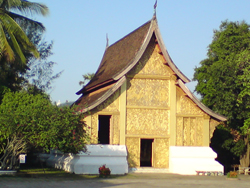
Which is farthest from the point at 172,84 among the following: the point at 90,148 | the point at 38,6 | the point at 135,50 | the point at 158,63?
the point at 38,6

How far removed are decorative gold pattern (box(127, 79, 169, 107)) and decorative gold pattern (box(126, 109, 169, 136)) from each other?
0.42 m

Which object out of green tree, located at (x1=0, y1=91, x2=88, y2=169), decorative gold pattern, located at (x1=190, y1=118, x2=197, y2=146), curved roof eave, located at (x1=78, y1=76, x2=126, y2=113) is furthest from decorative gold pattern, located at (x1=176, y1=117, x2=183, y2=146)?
green tree, located at (x1=0, y1=91, x2=88, y2=169)

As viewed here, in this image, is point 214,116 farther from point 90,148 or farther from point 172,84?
point 90,148

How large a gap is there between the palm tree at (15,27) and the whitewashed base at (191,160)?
889 centimetres

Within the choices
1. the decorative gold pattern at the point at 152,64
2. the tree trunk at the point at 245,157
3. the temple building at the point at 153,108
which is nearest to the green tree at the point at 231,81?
the tree trunk at the point at 245,157

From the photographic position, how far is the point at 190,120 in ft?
73.4

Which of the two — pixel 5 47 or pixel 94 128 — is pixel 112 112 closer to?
pixel 94 128

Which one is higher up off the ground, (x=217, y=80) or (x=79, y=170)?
(x=217, y=80)

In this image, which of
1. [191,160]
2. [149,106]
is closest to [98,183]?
[149,106]

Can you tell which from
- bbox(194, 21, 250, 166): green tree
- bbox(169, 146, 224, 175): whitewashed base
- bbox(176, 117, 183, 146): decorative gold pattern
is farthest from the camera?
bbox(194, 21, 250, 166): green tree

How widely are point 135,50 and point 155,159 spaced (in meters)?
5.91

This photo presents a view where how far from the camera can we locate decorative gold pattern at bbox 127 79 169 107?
71.6 ft

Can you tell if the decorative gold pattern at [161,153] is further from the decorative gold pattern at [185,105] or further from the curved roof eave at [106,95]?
the curved roof eave at [106,95]

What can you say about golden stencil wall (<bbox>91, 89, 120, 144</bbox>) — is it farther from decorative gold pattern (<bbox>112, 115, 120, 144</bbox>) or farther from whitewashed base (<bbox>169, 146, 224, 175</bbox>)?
whitewashed base (<bbox>169, 146, 224, 175</bbox>)
